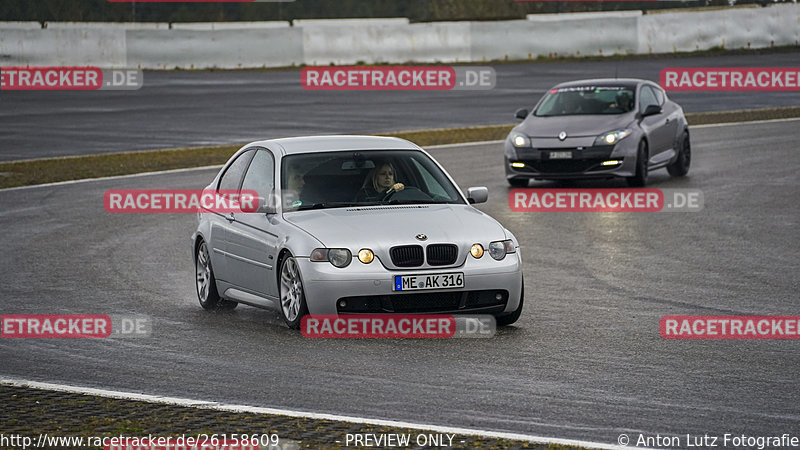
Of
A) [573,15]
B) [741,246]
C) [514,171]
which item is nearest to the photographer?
[741,246]

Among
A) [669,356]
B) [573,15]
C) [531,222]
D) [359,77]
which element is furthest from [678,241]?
[573,15]

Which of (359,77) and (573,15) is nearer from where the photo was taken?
(359,77)

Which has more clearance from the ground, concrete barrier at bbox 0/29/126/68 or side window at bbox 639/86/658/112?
side window at bbox 639/86/658/112

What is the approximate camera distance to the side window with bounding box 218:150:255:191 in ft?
41.4

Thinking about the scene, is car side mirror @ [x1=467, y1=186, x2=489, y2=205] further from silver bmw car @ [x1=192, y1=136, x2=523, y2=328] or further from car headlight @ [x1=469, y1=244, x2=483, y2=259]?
car headlight @ [x1=469, y1=244, x2=483, y2=259]

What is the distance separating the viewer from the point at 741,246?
51.8ft

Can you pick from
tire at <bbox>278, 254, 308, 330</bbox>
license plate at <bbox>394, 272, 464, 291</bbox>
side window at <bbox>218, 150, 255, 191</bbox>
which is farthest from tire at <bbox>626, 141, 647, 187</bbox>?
license plate at <bbox>394, 272, 464, 291</bbox>

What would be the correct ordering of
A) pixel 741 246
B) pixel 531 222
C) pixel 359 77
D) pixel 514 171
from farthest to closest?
1. pixel 359 77
2. pixel 514 171
3. pixel 531 222
4. pixel 741 246

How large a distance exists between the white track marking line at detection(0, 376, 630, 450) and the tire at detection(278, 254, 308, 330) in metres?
2.24

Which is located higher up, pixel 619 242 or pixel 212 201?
pixel 212 201

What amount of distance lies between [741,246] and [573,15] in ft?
108

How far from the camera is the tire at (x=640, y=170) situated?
21.3 m

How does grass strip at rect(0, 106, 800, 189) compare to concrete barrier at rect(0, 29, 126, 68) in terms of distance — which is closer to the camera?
grass strip at rect(0, 106, 800, 189)

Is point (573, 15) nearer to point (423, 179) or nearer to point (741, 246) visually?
point (741, 246)
